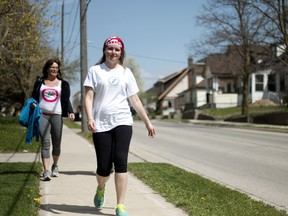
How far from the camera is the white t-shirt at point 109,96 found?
17.2ft

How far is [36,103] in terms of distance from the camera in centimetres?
755

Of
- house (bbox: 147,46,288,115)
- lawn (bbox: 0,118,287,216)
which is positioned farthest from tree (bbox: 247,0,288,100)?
lawn (bbox: 0,118,287,216)

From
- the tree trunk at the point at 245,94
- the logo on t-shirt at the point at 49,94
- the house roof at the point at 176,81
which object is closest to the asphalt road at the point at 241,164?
the logo on t-shirt at the point at 49,94

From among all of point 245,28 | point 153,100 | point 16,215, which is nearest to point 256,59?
point 245,28

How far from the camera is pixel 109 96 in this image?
5273 millimetres

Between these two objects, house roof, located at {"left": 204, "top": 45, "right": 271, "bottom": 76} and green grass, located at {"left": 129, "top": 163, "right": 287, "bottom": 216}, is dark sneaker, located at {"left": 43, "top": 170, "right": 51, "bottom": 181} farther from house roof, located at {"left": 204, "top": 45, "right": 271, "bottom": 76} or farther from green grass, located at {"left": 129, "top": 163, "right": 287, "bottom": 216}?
house roof, located at {"left": 204, "top": 45, "right": 271, "bottom": 76}

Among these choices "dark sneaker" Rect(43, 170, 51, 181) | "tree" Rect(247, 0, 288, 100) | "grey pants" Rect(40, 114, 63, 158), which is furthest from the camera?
"tree" Rect(247, 0, 288, 100)

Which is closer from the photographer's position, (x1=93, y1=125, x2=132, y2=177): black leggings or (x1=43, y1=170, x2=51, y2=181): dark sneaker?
(x1=93, y1=125, x2=132, y2=177): black leggings

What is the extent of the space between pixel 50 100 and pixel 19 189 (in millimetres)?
1804

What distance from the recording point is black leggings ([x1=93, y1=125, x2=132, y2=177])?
5.19 m

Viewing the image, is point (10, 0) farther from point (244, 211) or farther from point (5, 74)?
point (5, 74)

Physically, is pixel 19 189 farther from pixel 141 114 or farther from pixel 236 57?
pixel 236 57

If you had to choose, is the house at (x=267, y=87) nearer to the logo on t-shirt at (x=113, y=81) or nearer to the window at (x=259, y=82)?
the window at (x=259, y=82)

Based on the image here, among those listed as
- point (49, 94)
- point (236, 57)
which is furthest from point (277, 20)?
point (49, 94)
